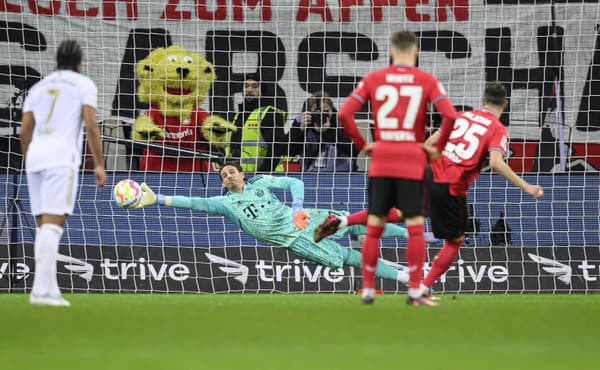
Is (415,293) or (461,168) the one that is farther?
(461,168)

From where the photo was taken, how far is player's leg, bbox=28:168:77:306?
7.41m

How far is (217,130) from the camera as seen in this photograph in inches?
567

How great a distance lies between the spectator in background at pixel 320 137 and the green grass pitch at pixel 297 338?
6647 mm

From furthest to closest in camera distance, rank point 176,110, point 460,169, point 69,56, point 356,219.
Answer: point 176,110, point 356,219, point 460,169, point 69,56

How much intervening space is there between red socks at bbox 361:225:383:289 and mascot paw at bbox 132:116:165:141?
23.5 feet

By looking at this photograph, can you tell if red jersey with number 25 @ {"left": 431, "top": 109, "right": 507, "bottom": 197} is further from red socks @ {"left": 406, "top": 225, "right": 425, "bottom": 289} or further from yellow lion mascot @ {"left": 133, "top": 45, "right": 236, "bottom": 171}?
yellow lion mascot @ {"left": 133, "top": 45, "right": 236, "bottom": 171}

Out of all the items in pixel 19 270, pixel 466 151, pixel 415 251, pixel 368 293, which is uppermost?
pixel 466 151

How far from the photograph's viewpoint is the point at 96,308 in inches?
300

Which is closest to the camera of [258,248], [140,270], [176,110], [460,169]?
[460,169]

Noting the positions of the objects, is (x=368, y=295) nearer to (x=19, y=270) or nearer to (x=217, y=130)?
(x=19, y=270)

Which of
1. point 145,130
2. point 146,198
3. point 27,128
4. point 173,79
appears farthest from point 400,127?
point 173,79

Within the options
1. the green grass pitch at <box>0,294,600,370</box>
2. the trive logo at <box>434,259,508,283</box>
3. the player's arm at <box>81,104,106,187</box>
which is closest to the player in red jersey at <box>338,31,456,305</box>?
the green grass pitch at <box>0,294,600,370</box>

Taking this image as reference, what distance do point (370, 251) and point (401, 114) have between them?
0.99 meters

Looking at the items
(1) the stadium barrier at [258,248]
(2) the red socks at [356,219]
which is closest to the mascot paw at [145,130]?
(1) the stadium barrier at [258,248]
